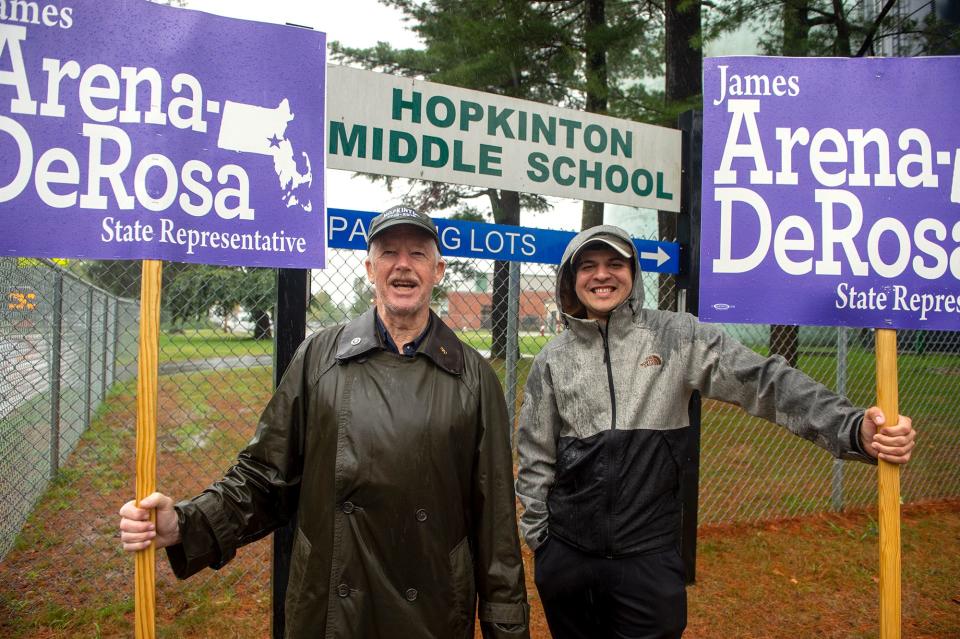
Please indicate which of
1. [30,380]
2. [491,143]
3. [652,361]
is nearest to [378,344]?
[652,361]

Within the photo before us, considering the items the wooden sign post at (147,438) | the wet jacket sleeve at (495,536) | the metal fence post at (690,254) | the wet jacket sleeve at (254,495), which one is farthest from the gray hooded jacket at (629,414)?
the metal fence post at (690,254)

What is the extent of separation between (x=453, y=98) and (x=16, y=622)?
11.9 ft

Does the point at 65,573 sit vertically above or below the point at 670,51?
below

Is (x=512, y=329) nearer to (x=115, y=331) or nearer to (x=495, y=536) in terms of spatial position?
(x=495, y=536)

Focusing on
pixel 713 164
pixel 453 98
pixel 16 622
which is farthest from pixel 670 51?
pixel 16 622

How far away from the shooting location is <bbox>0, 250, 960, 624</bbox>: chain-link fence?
13.3 ft

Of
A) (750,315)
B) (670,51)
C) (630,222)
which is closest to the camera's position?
(750,315)

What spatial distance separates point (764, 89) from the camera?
251 cm

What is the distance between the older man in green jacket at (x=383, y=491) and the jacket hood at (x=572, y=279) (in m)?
0.56

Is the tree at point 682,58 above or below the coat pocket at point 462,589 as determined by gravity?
above

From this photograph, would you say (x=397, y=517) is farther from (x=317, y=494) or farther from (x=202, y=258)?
(x=202, y=258)

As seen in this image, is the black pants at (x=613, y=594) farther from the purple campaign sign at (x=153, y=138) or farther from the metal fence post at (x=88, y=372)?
the metal fence post at (x=88, y=372)

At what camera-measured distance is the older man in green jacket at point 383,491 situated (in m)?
1.91

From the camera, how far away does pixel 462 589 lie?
198 centimetres
